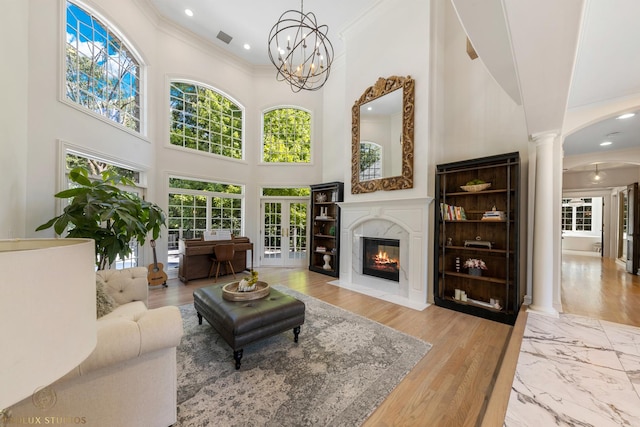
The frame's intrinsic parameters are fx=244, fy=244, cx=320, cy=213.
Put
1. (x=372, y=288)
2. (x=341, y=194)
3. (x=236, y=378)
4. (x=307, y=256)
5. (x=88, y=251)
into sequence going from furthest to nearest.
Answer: (x=307, y=256) < (x=341, y=194) < (x=372, y=288) < (x=236, y=378) < (x=88, y=251)

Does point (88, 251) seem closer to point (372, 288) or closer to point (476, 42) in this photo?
point (476, 42)

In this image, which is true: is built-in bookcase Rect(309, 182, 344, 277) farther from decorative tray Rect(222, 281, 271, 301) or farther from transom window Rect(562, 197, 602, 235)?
transom window Rect(562, 197, 602, 235)

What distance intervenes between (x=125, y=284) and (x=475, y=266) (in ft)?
14.4

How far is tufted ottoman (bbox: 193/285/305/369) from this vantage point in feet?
7.19

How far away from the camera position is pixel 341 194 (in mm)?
5715

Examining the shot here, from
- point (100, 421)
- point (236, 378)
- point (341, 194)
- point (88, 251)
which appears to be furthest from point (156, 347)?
point (341, 194)

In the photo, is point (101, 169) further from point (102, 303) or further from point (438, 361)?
point (438, 361)

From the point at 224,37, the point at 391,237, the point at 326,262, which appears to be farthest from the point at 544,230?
the point at 224,37

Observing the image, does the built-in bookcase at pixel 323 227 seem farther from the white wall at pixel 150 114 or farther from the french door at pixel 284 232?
the white wall at pixel 150 114

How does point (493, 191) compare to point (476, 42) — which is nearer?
point (476, 42)

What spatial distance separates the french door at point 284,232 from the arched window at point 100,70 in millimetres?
3439

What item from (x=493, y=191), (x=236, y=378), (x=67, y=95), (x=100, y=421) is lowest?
(x=236, y=378)

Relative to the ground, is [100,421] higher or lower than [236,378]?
higher

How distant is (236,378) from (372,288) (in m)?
3.04
